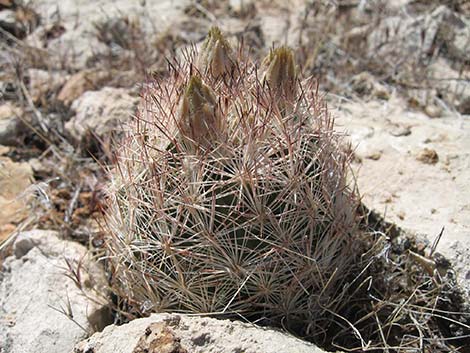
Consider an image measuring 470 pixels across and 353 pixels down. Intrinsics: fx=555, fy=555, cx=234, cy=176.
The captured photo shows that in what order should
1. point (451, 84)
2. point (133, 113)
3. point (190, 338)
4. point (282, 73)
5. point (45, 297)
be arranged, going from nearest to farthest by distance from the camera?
point (190, 338)
point (282, 73)
point (45, 297)
point (133, 113)
point (451, 84)

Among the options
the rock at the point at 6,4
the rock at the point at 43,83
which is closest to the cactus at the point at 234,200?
the rock at the point at 43,83

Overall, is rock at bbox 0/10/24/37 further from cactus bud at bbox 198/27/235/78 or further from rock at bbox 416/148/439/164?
rock at bbox 416/148/439/164

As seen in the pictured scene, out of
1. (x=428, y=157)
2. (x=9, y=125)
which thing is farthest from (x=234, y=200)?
(x=9, y=125)

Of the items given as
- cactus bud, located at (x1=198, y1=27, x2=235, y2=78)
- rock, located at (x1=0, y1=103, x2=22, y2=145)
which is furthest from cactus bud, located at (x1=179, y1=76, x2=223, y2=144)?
rock, located at (x1=0, y1=103, x2=22, y2=145)

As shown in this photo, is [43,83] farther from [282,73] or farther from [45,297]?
[282,73]

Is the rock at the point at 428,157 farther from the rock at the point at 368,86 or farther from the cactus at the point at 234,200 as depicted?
the rock at the point at 368,86

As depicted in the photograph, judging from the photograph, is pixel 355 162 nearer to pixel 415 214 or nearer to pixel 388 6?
pixel 415 214

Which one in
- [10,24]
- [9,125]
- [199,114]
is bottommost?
[9,125]
